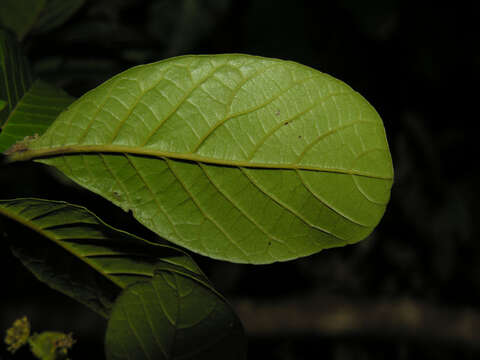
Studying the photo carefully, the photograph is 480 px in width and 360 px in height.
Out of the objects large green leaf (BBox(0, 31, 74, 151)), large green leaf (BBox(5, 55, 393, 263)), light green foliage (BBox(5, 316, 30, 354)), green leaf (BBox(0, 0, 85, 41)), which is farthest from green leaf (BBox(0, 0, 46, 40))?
light green foliage (BBox(5, 316, 30, 354))

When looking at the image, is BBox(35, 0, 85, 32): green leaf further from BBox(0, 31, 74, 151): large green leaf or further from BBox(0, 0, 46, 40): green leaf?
BBox(0, 31, 74, 151): large green leaf

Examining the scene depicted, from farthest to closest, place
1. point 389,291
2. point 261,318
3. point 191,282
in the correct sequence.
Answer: point 389,291 < point 261,318 < point 191,282

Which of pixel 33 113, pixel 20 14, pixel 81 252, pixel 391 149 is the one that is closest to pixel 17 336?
pixel 81 252

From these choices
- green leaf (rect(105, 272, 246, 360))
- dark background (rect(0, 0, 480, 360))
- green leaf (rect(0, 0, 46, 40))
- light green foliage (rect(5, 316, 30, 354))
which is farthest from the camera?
dark background (rect(0, 0, 480, 360))

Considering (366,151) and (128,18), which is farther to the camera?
(128,18)

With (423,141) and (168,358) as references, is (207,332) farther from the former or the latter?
(423,141)

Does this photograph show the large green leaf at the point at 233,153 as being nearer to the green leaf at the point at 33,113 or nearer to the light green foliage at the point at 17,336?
the green leaf at the point at 33,113

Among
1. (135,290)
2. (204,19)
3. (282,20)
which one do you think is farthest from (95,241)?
(282,20)
